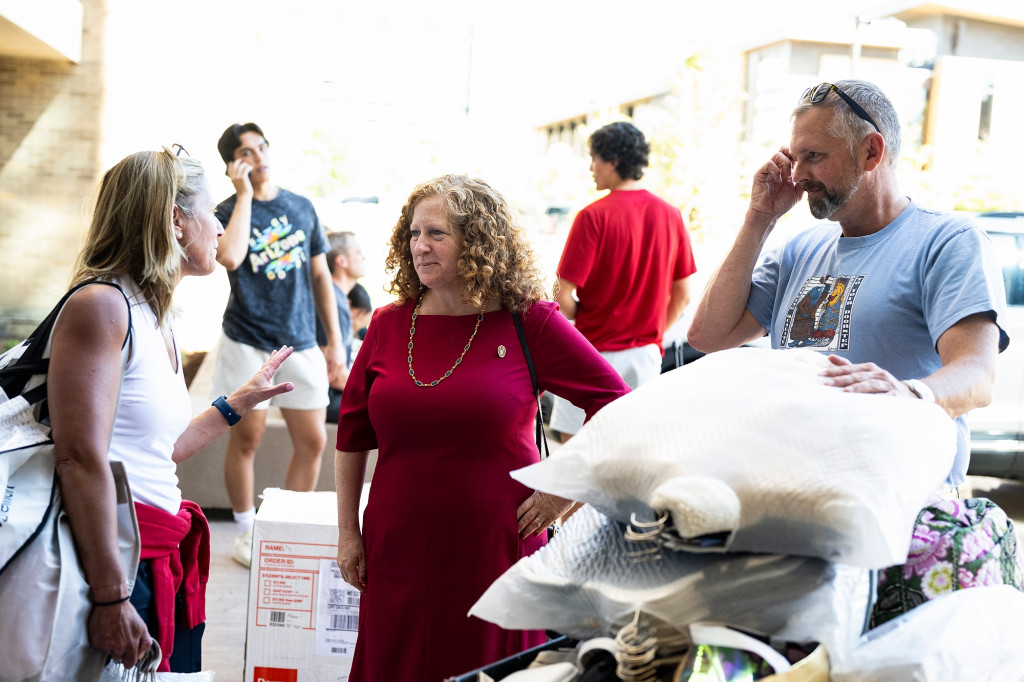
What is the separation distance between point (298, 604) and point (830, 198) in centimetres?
199

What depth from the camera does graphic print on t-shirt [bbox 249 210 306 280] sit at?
455 cm

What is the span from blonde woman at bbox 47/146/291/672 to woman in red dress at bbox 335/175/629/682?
0.43 m

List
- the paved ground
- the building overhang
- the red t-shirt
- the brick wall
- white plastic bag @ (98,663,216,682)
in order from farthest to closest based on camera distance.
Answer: the brick wall < the building overhang < the red t-shirt < the paved ground < white plastic bag @ (98,663,216,682)

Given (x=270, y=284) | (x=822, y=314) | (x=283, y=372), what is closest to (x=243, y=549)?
(x=283, y=372)

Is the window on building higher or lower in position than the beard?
Answer: higher

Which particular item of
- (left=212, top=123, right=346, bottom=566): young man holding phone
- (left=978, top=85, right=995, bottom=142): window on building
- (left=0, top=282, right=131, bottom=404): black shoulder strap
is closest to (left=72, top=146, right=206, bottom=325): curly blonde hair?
(left=0, top=282, right=131, bottom=404): black shoulder strap

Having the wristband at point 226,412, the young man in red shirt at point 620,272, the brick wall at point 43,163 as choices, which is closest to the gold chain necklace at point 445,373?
the wristband at point 226,412

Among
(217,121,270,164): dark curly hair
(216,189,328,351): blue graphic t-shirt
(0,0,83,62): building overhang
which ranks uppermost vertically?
(0,0,83,62): building overhang

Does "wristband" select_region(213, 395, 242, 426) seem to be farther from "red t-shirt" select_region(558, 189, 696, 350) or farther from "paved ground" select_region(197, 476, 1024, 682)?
"red t-shirt" select_region(558, 189, 696, 350)

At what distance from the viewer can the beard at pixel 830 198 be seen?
6.23 ft

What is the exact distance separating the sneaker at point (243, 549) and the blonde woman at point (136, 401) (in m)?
2.43

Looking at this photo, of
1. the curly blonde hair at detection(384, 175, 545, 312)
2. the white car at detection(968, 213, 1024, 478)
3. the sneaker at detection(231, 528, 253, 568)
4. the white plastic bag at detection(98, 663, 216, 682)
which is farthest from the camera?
the white car at detection(968, 213, 1024, 478)

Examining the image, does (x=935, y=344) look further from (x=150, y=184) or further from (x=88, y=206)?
(x=88, y=206)

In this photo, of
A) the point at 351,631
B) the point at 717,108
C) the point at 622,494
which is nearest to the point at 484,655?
the point at 351,631
